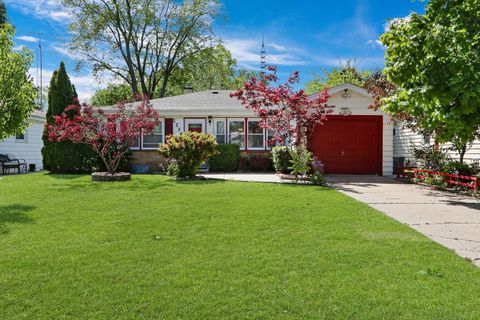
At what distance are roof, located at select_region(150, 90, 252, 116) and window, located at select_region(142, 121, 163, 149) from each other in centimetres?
93

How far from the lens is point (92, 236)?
521 centimetres

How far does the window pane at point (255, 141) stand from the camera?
1762 cm

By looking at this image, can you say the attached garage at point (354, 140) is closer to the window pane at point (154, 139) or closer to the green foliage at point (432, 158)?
the green foliage at point (432, 158)

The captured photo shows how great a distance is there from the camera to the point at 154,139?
17922 mm

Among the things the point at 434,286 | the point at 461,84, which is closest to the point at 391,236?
the point at 434,286

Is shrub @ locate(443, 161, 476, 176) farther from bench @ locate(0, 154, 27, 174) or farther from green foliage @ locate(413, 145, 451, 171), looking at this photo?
bench @ locate(0, 154, 27, 174)

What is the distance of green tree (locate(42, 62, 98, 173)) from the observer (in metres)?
15.4

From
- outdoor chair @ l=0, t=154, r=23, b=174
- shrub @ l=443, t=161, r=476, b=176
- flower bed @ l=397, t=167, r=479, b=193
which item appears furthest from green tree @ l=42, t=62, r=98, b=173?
shrub @ l=443, t=161, r=476, b=176

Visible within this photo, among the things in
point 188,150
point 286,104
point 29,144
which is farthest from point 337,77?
point 29,144

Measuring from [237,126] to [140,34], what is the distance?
59.8ft

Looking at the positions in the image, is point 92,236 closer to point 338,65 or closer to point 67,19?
point 67,19

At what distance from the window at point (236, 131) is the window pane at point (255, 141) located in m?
0.39

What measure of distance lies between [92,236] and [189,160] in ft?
24.3

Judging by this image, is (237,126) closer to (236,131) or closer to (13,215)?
(236,131)
